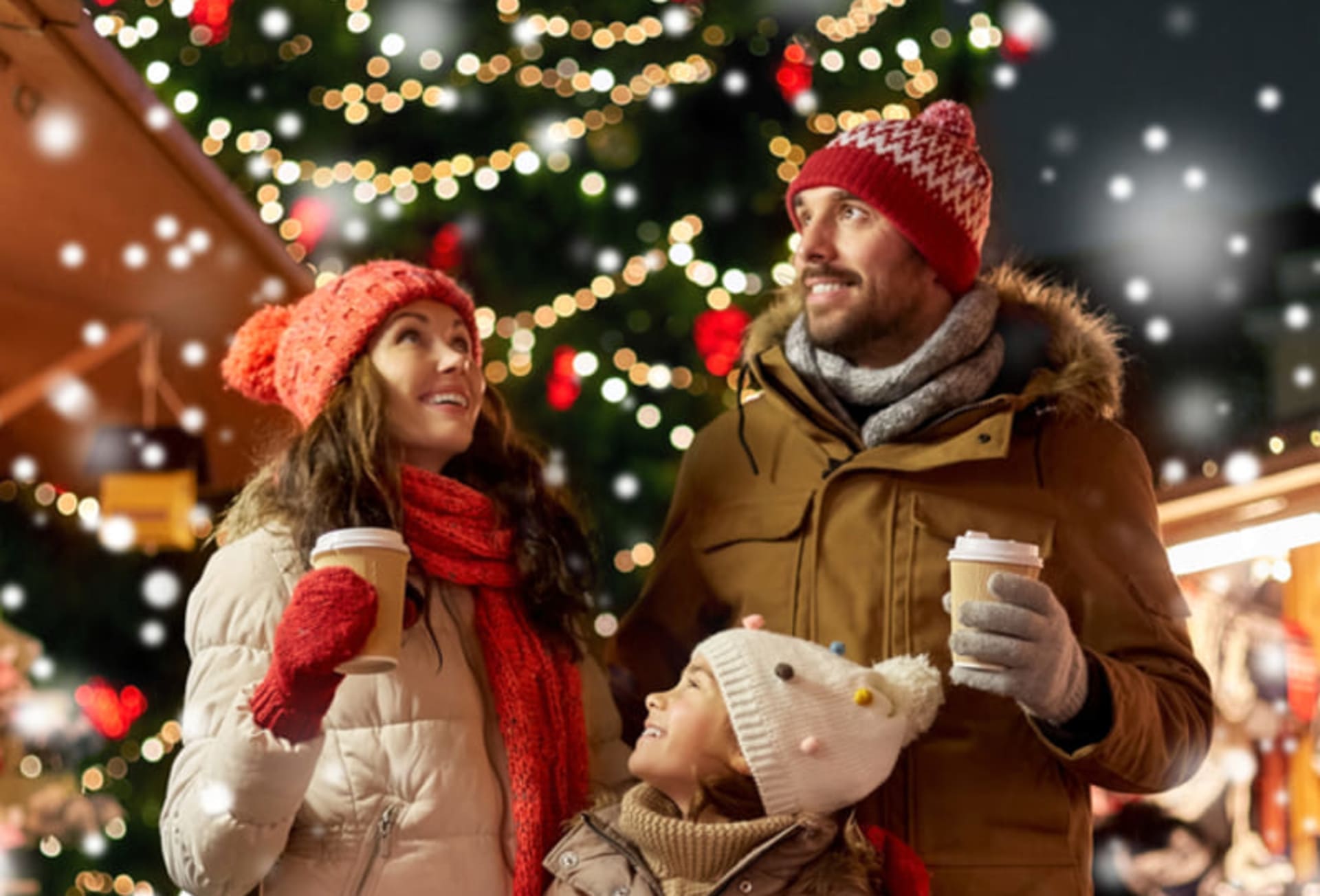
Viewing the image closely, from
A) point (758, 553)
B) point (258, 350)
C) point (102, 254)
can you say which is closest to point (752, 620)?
point (758, 553)

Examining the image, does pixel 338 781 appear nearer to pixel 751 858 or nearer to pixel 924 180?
pixel 751 858

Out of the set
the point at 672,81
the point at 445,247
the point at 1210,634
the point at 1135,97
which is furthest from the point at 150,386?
the point at 1135,97

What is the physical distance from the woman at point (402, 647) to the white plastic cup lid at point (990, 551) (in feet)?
2.74

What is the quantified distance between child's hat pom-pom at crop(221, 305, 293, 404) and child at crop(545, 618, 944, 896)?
1.10 metres

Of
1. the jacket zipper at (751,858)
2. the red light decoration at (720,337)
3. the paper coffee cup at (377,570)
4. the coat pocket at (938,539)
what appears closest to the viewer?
the paper coffee cup at (377,570)

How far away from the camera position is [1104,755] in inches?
106

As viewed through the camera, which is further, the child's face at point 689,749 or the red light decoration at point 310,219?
the red light decoration at point 310,219

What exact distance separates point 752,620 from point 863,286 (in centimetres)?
79

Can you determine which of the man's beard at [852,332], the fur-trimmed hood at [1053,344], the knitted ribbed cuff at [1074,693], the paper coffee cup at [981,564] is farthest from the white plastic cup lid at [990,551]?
the man's beard at [852,332]

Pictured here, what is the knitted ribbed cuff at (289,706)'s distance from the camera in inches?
89.2

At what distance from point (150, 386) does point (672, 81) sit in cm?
240

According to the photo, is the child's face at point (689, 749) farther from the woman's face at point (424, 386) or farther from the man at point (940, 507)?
the woman's face at point (424, 386)

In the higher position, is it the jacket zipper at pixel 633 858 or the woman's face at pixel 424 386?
the woman's face at pixel 424 386

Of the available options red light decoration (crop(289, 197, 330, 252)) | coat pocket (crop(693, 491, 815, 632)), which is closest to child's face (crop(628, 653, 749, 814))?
coat pocket (crop(693, 491, 815, 632))
